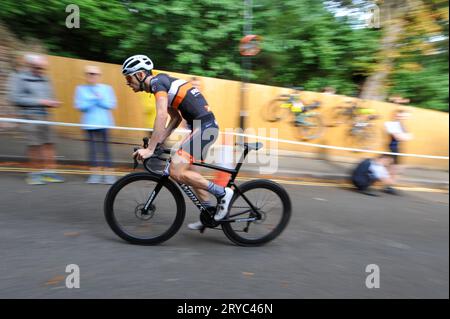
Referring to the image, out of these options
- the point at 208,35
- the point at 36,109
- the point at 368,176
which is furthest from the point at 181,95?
the point at 208,35

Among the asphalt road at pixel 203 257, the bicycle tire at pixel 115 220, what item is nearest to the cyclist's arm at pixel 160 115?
the bicycle tire at pixel 115 220

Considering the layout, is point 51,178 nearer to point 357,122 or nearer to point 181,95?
point 181,95

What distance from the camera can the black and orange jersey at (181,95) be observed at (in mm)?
3561

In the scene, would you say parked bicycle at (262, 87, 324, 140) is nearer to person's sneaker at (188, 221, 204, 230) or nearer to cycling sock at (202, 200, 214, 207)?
person's sneaker at (188, 221, 204, 230)

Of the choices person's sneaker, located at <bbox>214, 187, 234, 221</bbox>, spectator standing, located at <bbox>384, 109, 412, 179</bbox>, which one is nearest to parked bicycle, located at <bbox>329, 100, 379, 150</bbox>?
spectator standing, located at <bbox>384, 109, 412, 179</bbox>

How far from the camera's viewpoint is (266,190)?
4004mm

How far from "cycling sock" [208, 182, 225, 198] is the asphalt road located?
22.1 inches

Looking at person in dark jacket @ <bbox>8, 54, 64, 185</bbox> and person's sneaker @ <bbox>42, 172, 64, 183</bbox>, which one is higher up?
person in dark jacket @ <bbox>8, 54, 64, 185</bbox>

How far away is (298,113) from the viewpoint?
9820mm

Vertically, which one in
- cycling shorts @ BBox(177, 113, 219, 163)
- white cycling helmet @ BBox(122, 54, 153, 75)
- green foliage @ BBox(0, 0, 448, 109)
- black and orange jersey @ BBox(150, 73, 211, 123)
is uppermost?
green foliage @ BBox(0, 0, 448, 109)

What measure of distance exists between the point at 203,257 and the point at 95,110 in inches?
112

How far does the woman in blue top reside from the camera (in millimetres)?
5465

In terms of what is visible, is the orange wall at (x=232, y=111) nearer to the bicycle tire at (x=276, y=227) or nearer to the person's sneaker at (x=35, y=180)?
the person's sneaker at (x=35, y=180)
